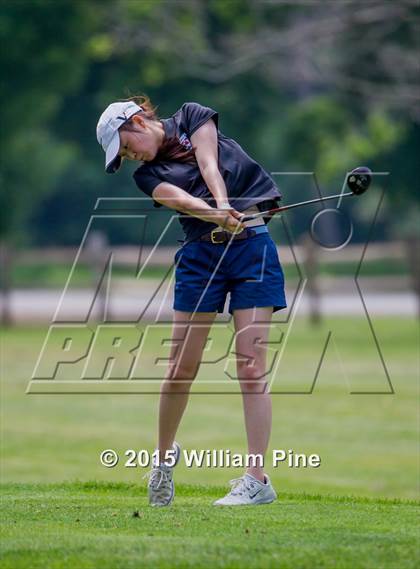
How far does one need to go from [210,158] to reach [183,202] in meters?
0.26

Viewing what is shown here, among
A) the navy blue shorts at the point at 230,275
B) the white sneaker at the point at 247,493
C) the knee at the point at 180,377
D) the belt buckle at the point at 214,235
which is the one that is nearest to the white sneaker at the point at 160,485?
the white sneaker at the point at 247,493

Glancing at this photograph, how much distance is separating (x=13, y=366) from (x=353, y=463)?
9.35m

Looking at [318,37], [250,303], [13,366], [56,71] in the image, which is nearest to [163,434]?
[250,303]

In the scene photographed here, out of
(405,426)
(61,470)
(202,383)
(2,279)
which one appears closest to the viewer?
(61,470)

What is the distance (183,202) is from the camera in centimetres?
677

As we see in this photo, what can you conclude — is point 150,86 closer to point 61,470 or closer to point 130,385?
point 130,385

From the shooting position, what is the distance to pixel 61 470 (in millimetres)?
12492

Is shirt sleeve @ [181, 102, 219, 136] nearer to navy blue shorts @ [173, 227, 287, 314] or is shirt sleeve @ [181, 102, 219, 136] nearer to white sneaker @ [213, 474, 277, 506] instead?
navy blue shorts @ [173, 227, 287, 314]

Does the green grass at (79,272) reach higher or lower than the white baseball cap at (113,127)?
lower

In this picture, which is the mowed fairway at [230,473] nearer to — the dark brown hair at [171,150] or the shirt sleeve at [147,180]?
the shirt sleeve at [147,180]

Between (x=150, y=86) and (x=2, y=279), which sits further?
(x=150, y=86)

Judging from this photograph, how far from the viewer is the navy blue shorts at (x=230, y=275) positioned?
6902mm

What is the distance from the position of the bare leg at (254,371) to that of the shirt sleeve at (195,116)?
919mm

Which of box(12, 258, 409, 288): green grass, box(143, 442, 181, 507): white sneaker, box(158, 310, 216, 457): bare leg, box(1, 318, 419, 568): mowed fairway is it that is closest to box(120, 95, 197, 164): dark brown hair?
box(158, 310, 216, 457): bare leg
